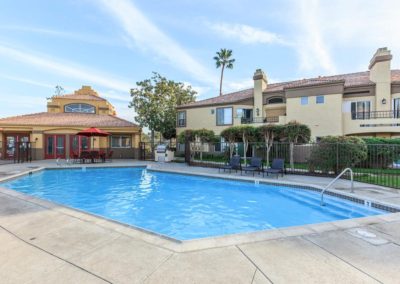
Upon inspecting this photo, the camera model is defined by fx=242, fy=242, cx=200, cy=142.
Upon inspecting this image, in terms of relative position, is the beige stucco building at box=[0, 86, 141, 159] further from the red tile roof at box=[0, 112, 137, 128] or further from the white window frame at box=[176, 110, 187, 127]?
→ the white window frame at box=[176, 110, 187, 127]

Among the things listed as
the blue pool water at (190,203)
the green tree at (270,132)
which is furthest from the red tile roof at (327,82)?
the blue pool water at (190,203)

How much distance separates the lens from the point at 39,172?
620 inches

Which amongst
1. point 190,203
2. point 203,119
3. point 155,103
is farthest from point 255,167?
point 155,103

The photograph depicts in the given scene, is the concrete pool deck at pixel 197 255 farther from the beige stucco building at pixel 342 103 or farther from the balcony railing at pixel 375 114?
the balcony railing at pixel 375 114

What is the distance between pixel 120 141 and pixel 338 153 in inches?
794

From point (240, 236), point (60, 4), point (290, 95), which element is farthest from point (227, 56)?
point (240, 236)

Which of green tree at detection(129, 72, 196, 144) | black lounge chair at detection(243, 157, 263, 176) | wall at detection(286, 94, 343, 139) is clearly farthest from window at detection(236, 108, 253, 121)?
black lounge chair at detection(243, 157, 263, 176)

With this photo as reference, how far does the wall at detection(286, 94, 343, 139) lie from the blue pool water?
39.2ft

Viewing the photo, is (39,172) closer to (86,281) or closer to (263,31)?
(86,281)

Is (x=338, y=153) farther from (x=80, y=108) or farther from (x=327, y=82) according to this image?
(x=80, y=108)

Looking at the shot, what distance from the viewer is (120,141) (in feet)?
82.9

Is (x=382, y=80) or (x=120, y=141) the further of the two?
(x=120, y=141)

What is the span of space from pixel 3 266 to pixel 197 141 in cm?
1656

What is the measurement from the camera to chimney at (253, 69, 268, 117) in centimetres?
2419
